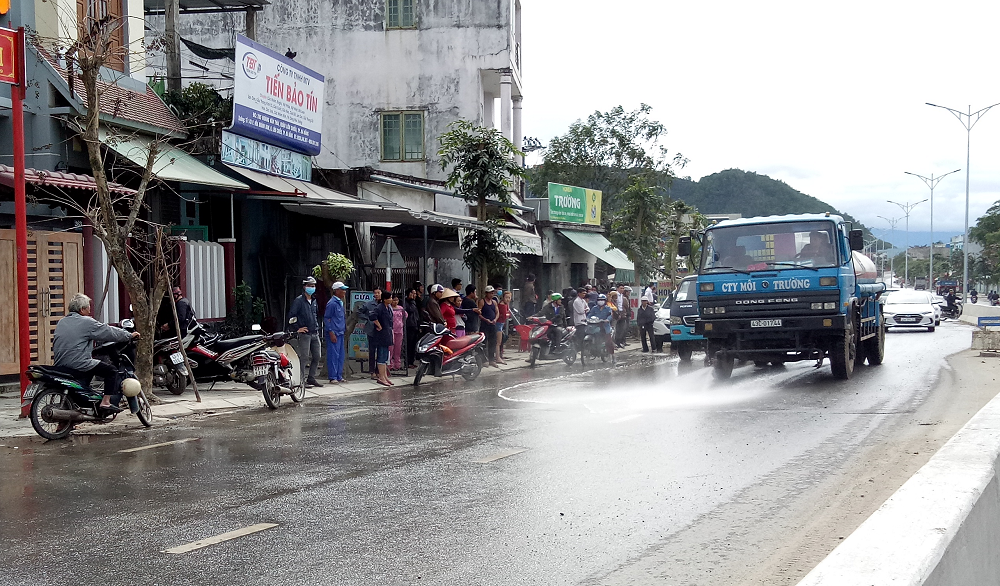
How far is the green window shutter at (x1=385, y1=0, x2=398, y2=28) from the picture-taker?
29594 mm

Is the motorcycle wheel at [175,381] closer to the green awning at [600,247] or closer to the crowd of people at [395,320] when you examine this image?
the crowd of people at [395,320]

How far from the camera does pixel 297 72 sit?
2081cm

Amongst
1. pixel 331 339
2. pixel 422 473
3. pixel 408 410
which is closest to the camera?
pixel 422 473

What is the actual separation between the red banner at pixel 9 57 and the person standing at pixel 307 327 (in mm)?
5169

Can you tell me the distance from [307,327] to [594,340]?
7.56 meters

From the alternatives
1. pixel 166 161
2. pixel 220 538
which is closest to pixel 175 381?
pixel 166 161

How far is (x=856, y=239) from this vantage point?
15766 millimetres

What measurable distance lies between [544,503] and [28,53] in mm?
12129

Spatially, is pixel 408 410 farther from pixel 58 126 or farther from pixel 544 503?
pixel 58 126

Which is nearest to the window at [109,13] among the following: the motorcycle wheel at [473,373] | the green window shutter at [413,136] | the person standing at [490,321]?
the motorcycle wheel at [473,373]

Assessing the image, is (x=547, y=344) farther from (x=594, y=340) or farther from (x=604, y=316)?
(x=604, y=316)

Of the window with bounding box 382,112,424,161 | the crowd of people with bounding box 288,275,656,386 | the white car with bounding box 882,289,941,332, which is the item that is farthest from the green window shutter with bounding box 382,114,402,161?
the white car with bounding box 882,289,941,332

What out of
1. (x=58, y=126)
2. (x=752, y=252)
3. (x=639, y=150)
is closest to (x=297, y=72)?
(x=58, y=126)

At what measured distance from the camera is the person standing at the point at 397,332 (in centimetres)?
1761
